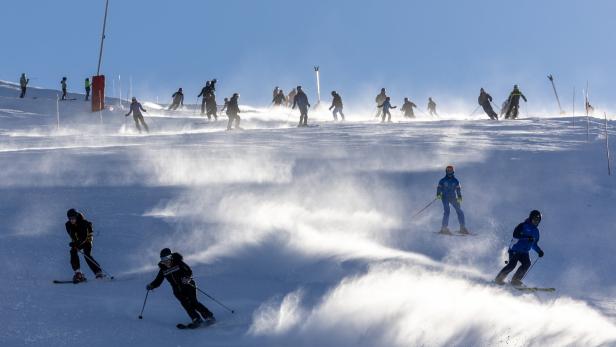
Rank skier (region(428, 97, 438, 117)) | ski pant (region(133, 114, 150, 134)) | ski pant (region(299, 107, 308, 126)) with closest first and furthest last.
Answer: ski pant (region(133, 114, 150, 134)) < ski pant (region(299, 107, 308, 126)) < skier (region(428, 97, 438, 117))

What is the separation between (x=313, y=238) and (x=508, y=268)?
168 inches

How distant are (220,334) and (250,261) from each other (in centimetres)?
428

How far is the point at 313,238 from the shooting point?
17078 millimetres

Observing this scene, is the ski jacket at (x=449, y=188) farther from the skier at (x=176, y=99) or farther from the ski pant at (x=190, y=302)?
the skier at (x=176, y=99)

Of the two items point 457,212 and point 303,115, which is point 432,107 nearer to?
point 303,115

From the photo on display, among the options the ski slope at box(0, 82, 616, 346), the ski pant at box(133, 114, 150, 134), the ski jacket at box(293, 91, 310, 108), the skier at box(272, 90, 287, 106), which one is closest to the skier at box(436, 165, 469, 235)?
the ski slope at box(0, 82, 616, 346)

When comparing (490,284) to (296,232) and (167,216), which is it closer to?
(296,232)

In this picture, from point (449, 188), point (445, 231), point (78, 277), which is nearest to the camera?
point (78, 277)

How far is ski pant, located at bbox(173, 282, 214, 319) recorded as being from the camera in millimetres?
11438

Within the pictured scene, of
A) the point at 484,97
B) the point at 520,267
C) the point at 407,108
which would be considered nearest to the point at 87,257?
the point at 520,267

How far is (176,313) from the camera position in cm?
1221

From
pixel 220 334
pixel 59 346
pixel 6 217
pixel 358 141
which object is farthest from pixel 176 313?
pixel 358 141

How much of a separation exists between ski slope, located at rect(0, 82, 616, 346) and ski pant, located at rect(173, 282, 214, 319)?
307 mm

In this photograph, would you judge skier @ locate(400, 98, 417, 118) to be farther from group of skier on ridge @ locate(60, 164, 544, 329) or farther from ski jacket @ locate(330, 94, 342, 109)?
group of skier on ridge @ locate(60, 164, 544, 329)
